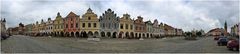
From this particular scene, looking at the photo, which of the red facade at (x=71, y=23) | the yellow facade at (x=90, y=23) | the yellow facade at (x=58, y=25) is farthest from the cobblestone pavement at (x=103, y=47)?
the yellow facade at (x=58, y=25)

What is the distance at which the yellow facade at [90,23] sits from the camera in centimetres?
8469

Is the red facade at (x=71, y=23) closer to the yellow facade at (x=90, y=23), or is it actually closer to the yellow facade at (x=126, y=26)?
the yellow facade at (x=90, y=23)

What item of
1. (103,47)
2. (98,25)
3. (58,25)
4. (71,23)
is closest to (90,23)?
(98,25)

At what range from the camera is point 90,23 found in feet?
278

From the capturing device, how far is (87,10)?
85.9m

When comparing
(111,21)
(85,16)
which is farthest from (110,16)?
(85,16)

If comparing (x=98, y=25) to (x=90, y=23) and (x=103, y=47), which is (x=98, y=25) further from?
(x=103, y=47)

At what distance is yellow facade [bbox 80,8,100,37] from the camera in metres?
84.7

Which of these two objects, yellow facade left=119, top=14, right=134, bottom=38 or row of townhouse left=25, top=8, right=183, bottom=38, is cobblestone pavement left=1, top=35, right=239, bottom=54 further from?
yellow facade left=119, top=14, right=134, bottom=38

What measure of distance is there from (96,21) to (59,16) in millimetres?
19776

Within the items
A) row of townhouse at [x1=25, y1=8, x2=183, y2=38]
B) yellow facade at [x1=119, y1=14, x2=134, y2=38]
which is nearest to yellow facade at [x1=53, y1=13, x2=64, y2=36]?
row of townhouse at [x1=25, y1=8, x2=183, y2=38]

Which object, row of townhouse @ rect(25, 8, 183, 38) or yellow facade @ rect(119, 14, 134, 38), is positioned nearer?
row of townhouse @ rect(25, 8, 183, 38)

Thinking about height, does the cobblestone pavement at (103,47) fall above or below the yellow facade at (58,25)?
below

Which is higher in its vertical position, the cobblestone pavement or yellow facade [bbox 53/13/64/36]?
yellow facade [bbox 53/13/64/36]
